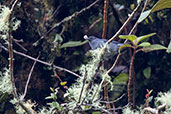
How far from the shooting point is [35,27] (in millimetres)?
1255

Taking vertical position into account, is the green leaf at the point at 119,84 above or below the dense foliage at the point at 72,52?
below

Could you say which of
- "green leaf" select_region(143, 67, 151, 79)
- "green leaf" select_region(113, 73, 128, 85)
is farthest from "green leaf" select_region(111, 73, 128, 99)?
"green leaf" select_region(143, 67, 151, 79)

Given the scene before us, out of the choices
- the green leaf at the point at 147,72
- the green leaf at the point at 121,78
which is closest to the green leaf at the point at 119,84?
the green leaf at the point at 121,78

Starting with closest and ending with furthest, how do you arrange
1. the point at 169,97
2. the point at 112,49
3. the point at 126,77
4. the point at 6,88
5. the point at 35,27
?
the point at 169,97, the point at 6,88, the point at 112,49, the point at 126,77, the point at 35,27

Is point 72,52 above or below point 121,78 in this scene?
above

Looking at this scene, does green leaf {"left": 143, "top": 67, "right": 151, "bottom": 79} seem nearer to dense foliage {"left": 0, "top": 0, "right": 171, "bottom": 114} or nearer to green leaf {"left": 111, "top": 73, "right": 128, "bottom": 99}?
dense foliage {"left": 0, "top": 0, "right": 171, "bottom": 114}

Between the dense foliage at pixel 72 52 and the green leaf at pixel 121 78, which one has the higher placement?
the dense foliage at pixel 72 52

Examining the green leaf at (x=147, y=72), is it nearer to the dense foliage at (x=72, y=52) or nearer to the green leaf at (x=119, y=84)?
the dense foliage at (x=72, y=52)

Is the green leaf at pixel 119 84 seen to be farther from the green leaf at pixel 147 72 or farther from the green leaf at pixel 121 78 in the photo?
the green leaf at pixel 147 72

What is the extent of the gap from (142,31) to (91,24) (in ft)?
1.11

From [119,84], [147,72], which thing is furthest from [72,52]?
[147,72]

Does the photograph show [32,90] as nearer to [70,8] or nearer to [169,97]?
[70,8]

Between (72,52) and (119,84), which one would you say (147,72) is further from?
(72,52)

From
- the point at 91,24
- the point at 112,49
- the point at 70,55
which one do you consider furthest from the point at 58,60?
the point at 112,49
